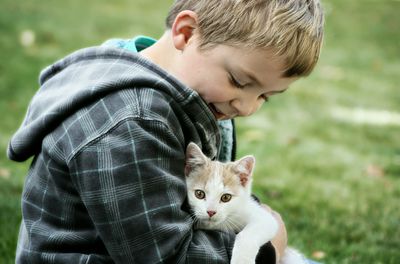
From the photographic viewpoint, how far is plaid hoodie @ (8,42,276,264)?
1.32 metres

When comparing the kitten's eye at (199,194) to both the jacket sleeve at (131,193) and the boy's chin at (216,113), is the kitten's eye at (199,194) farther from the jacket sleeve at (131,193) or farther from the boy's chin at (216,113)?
the jacket sleeve at (131,193)

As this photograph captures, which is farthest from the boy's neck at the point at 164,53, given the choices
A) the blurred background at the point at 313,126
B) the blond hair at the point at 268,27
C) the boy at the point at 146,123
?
the blurred background at the point at 313,126

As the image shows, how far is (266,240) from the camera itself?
1.68 metres

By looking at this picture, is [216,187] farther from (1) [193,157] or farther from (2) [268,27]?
(2) [268,27]

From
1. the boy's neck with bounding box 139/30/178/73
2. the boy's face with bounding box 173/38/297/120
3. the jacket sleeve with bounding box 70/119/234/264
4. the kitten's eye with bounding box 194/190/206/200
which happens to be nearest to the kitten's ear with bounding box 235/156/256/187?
the kitten's eye with bounding box 194/190/206/200

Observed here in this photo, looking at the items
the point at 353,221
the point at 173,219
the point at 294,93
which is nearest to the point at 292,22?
the point at 173,219

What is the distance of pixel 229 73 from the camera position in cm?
158

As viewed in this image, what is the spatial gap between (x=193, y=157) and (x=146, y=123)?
42 cm

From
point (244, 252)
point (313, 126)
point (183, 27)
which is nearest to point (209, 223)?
point (244, 252)

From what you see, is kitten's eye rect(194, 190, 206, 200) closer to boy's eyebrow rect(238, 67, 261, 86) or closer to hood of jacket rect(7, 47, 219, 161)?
hood of jacket rect(7, 47, 219, 161)

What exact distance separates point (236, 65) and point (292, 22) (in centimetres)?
22

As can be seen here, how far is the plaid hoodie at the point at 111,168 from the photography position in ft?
4.33

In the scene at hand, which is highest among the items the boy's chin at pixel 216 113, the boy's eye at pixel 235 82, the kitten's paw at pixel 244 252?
the boy's eye at pixel 235 82

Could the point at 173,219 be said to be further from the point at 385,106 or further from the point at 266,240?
the point at 385,106
